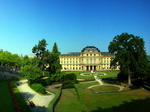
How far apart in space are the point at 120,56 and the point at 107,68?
6832 cm

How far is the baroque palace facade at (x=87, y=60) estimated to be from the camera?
322ft

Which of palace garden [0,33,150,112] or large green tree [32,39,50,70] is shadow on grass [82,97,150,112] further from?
large green tree [32,39,50,70]

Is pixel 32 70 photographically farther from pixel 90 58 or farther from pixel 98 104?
pixel 90 58

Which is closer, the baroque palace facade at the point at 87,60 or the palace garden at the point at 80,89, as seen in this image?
the palace garden at the point at 80,89

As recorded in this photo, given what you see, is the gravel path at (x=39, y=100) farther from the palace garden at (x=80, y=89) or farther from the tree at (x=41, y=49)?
the tree at (x=41, y=49)

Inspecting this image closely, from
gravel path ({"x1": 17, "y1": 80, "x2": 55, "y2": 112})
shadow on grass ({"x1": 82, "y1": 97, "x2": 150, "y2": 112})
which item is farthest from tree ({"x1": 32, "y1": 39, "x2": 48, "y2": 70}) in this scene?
shadow on grass ({"x1": 82, "y1": 97, "x2": 150, "y2": 112})

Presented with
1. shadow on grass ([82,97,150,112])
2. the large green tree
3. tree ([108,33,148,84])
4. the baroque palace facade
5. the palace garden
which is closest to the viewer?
shadow on grass ([82,97,150,112])

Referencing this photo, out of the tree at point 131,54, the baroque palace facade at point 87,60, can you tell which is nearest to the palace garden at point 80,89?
the tree at point 131,54

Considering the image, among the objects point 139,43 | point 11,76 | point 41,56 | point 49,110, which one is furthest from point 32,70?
point 139,43

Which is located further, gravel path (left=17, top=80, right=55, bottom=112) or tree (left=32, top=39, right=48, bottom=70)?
tree (left=32, top=39, right=48, bottom=70)

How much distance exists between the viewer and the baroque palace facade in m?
98.2

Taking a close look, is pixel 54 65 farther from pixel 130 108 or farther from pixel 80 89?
pixel 130 108

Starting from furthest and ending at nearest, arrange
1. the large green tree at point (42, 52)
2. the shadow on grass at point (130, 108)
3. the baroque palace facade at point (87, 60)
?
1. the baroque palace facade at point (87, 60)
2. the large green tree at point (42, 52)
3. the shadow on grass at point (130, 108)

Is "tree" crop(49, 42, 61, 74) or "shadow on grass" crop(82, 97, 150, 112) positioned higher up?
"tree" crop(49, 42, 61, 74)
